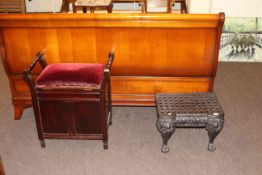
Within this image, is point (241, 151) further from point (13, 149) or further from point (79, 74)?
point (13, 149)

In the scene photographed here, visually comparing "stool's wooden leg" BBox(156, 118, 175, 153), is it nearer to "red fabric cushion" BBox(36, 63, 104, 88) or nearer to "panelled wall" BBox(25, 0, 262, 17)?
"red fabric cushion" BBox(36, 63, 104, 88)

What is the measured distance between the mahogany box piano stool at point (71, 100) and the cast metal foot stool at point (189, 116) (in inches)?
18.5

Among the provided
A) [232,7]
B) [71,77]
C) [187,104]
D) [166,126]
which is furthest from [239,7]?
[71,77]

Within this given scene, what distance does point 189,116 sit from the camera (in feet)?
8.52

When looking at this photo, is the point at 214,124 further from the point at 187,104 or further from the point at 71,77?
the point at 71,77

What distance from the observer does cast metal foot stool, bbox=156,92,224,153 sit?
2.60 metres

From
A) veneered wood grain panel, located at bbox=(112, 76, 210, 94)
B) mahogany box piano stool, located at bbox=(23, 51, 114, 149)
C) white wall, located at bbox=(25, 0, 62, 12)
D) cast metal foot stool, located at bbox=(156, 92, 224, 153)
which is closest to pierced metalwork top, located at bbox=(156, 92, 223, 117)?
cast metal foot stool, located at bbox=(156, 92, 224, 153)

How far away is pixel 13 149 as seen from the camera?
9.18 ft

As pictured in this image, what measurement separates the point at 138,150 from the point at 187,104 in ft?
1.83

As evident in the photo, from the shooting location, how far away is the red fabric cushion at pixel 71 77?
2.55 meters

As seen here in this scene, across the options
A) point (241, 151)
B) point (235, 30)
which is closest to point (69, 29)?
point (241, 151)

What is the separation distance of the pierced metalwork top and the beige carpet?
1.16 ft

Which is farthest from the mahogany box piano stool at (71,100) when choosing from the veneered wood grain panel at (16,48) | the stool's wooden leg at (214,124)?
the stool's wooden leg at (214,124)

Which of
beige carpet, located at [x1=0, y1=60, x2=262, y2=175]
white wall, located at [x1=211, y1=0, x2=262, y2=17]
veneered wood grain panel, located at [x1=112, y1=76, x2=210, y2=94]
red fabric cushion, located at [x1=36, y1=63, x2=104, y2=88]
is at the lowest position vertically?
beige carpet, located at [x1=0, y1=60, x2=262, y2=175]
